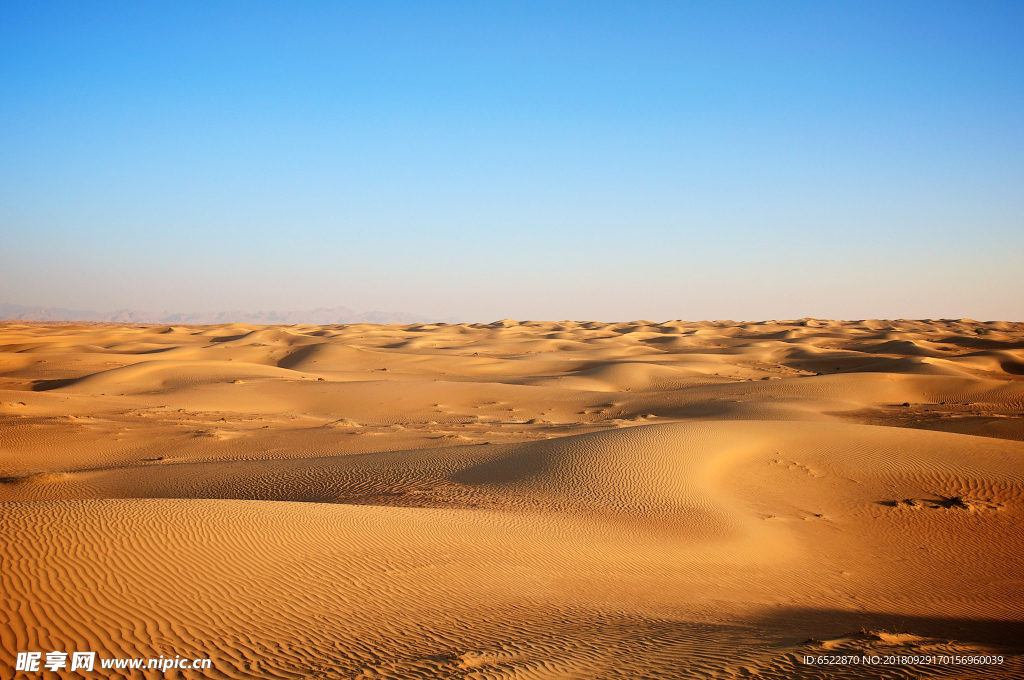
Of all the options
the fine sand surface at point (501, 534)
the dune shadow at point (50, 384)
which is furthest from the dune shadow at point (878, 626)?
the dune shadow at point (50, 384)

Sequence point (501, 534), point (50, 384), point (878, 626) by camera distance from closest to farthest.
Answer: point (878, 626)
point (501, 534)
point (50, 384)

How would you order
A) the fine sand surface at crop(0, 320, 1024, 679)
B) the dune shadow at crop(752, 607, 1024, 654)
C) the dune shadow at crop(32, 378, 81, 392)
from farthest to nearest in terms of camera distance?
the dune shadow at crop(32, 378, 81, 392) → the dune shadow at crop(752, 607, 1024, 654) → the fine sand surface at crop(0, 320, 1024, 679)

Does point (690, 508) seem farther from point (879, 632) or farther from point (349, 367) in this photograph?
point (349, 367)

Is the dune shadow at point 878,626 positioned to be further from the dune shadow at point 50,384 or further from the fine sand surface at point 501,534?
the dune shadow at point 50,384

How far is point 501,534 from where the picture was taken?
342 inches

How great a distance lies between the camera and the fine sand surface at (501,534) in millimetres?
5281

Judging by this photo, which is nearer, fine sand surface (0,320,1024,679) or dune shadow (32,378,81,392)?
fine sand surface (0,320,1024,679)

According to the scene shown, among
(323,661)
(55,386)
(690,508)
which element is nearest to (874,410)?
(690,508)

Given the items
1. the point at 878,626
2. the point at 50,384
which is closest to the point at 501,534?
the point at 878,626

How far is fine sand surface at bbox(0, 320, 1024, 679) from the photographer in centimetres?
528

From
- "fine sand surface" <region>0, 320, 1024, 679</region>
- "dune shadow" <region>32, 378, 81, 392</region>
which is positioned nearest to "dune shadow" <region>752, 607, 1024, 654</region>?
"fine sand surface" <region>0, 320, 1024, 679</region>

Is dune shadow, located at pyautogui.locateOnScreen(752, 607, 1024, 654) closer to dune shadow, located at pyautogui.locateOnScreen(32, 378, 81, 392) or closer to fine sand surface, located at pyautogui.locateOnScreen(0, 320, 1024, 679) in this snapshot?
fine sand surface, located at pyautogui.locateOnScreen(0, 320, 1024, 679)

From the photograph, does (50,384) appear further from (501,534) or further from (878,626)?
(878,626)

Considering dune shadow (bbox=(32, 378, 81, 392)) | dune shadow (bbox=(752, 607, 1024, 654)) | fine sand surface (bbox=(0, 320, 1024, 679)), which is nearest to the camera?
fine sand surface (bbox=(0, 320, 1024, 679))
